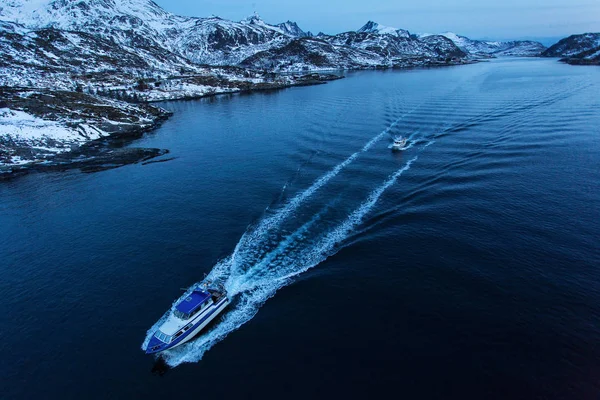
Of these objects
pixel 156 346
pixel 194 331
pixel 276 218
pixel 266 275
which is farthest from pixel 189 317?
pixel 276 218

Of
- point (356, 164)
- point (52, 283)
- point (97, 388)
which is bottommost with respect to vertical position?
point (97, 388)

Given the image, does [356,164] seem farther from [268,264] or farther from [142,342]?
[142,342]

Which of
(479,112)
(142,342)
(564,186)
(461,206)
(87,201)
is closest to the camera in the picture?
(142,342)

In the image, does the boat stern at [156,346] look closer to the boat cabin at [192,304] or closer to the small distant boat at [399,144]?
the boat cabin at [192,304]

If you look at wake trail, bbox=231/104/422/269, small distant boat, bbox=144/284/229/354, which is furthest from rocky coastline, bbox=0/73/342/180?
small distant boat, bbox=144/284/229/354

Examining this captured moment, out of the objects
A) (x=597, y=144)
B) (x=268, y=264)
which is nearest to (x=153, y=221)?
(x=268, y=264)

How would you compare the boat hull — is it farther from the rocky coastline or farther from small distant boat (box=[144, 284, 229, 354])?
the rocky coastline
